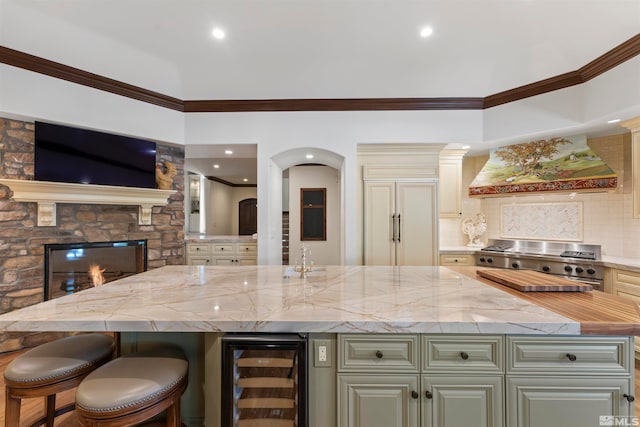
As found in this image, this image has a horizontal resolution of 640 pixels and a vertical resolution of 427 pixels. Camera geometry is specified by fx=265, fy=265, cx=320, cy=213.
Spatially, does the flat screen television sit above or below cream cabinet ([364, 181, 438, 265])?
above

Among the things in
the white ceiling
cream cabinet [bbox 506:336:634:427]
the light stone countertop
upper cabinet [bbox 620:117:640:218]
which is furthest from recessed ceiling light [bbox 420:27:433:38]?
cream cabinet [bbox 506:336:634:427]

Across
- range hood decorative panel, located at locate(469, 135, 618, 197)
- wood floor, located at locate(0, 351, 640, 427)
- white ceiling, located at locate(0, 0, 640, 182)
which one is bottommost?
wood floor, located at locate(0, 351, 640, 427)

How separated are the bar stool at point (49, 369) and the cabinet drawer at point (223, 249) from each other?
103 inches

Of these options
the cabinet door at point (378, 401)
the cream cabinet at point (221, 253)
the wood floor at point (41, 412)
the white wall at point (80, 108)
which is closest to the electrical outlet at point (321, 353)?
the cabinet door at point (378, 401)

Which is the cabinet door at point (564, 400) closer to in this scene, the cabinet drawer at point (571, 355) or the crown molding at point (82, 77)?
the cabinet drawer at point (571, 355)

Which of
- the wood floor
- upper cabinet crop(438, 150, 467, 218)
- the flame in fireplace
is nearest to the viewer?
the wood floor

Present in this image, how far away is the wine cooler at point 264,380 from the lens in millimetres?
1312

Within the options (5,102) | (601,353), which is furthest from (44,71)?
(601,353)

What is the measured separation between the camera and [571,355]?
1275 mm

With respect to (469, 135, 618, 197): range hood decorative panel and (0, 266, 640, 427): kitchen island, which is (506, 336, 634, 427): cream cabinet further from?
(469, 135, 618, 197): range hood decorative panel

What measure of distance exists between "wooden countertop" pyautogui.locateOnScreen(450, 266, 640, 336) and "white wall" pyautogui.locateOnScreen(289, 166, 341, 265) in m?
4.28

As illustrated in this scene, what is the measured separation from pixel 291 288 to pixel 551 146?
3.85 m

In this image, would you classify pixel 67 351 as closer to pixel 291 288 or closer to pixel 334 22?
pixel 291 288

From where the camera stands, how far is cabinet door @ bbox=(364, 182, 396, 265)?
3682mm
